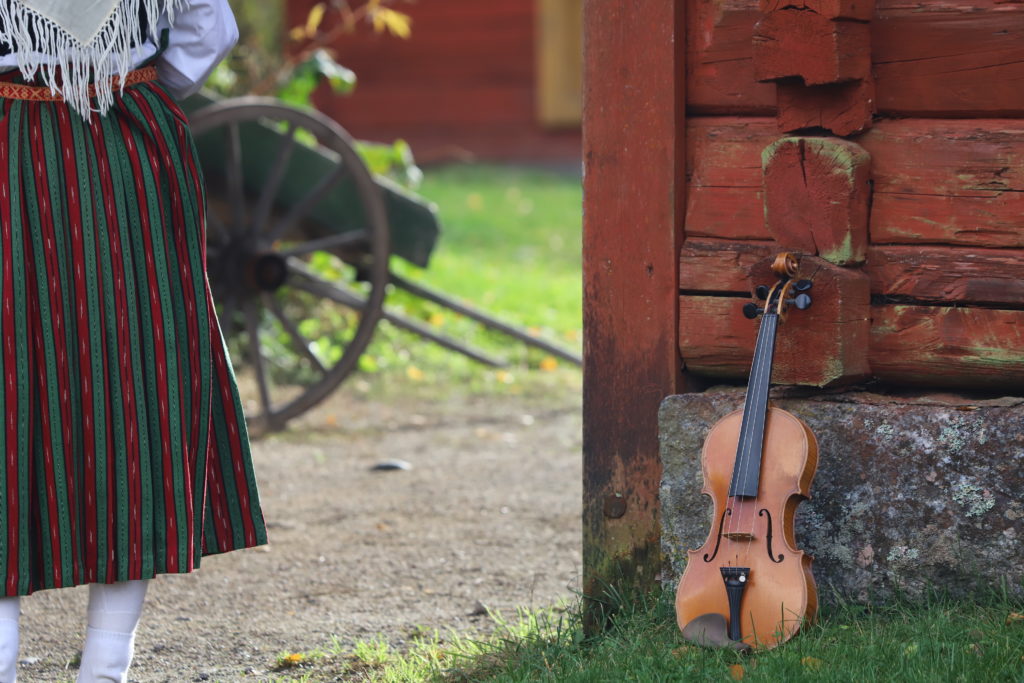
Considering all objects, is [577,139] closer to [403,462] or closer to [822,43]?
[403,462]

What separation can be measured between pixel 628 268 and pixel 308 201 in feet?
8.58

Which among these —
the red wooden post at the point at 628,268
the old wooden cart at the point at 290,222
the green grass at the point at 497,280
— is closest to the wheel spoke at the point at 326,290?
the old wooden cart at the point at 290,222

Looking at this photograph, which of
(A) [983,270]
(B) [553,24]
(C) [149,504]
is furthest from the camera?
(B) [553,24]

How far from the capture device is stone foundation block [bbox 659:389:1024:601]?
2713mm

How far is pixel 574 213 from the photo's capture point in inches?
423

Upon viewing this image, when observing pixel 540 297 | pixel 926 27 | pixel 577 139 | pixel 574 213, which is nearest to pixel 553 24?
pixel 577 139

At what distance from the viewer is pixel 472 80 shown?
1362cm

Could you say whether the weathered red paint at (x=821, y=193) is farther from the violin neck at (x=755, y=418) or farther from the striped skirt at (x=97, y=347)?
the striped skirt at (x=97, y=347)

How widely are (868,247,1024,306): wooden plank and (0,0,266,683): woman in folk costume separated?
1.36 m

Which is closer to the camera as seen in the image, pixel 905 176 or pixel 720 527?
pixel 720 527

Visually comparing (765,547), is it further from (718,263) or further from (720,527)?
(718,263)

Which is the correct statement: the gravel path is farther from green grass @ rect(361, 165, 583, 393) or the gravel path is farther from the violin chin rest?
green grass @ rect(361, 165, 583, 393)

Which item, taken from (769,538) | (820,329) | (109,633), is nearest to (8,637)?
(109,633)

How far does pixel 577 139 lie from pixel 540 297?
233 inches
